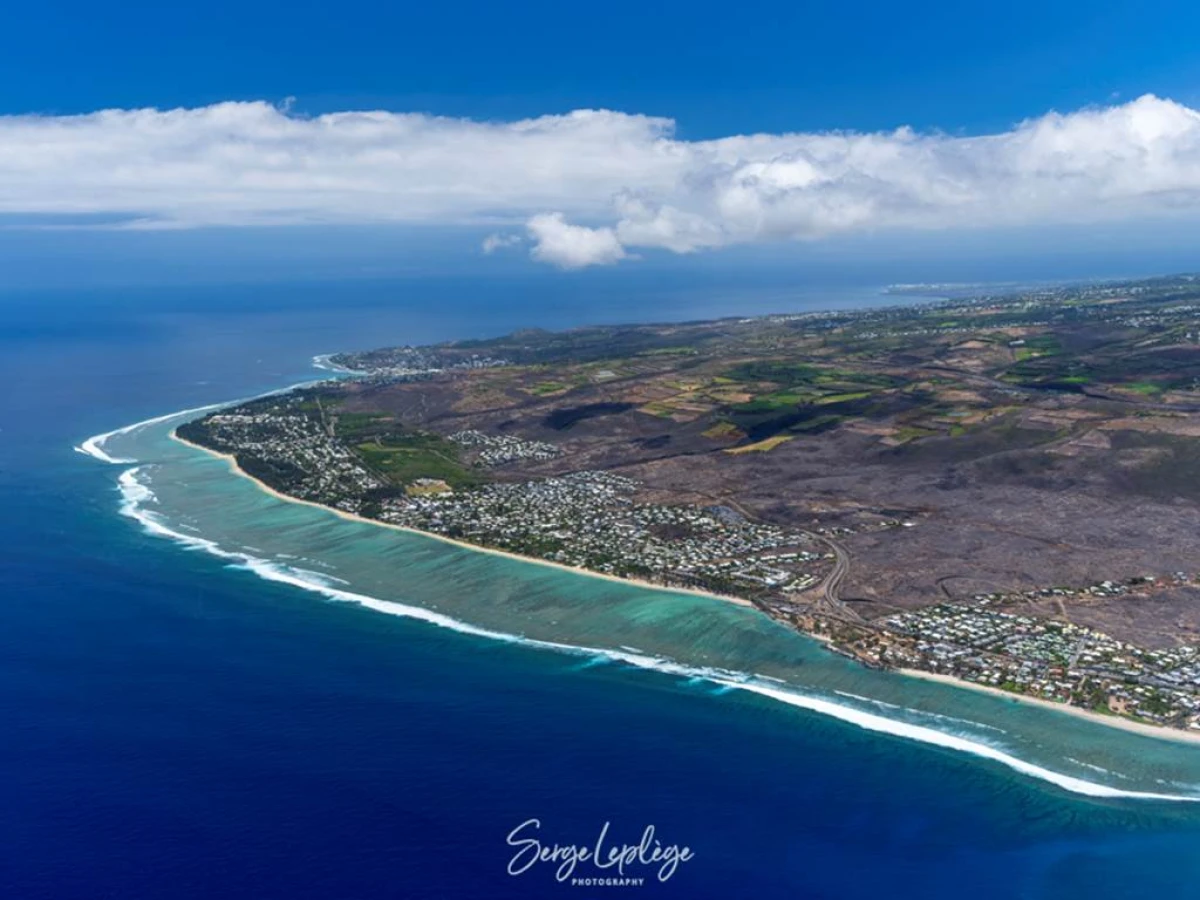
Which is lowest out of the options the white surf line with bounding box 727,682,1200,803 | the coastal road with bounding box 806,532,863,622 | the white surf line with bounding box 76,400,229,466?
the white surf line with bounding box 727,682,1200,803

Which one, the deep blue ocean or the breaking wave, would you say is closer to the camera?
the deep blue ocean

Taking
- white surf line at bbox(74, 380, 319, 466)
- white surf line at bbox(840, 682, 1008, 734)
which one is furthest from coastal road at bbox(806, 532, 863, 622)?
white surf line at bbox(74, 380, 319, 466)

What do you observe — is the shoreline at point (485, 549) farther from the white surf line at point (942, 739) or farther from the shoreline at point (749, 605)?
the white surf line at point (942, 739)

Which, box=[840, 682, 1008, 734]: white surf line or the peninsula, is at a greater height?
the peninsula

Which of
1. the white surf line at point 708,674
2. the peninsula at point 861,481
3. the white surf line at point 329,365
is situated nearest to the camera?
the white surf line at point 708,674

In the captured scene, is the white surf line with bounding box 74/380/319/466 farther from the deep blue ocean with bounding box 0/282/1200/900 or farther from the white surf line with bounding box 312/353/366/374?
the deep blue ocean with bounding box 0/282/1200/900

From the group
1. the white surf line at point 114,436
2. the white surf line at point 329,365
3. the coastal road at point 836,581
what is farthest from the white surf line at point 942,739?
the white surf line at point 329,365
